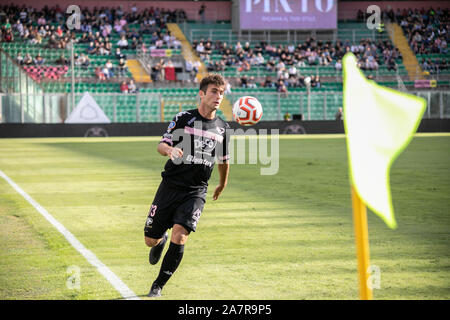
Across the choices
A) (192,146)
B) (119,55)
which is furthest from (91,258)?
(119,55)

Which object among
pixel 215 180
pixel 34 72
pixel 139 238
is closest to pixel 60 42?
pixel 34 72

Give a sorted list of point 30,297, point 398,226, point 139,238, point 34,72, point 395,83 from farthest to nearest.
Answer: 1. point 395,83
2. point 34,72
3. point 398,226
4. point 139,238
5. point 30,297

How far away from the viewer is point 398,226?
34.4 feet

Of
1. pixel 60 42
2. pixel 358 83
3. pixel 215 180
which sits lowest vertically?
pixel 215 180

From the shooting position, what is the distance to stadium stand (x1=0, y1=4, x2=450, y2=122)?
4431cm

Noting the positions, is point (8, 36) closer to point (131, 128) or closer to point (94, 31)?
point (94, 31)

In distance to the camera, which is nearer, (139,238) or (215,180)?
(139,238)

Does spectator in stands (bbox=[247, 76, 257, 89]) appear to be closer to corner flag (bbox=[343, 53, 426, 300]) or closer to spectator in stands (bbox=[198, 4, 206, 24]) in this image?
spectator in stands (bbox=[198, 4, 206, 24])

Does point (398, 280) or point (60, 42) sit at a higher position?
point (60, 42)

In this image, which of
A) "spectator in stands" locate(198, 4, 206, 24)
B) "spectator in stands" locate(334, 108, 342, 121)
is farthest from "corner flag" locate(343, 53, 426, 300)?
"spectator in stands" locate(198, 4, 206, 24)

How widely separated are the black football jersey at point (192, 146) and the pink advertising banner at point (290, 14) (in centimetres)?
5140

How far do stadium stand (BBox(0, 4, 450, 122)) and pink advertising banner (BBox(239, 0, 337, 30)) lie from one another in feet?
2.86

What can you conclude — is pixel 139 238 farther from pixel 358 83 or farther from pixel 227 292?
pixel 358 83
